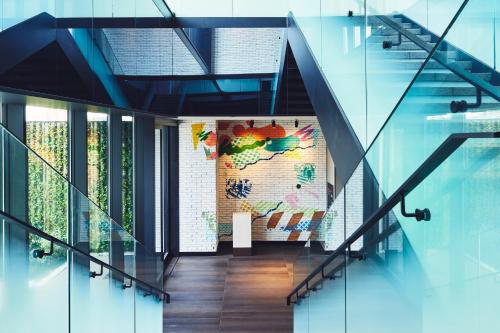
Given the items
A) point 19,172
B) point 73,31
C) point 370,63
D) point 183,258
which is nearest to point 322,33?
point 370,63

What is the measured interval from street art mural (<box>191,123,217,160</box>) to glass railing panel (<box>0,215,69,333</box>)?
9.02m

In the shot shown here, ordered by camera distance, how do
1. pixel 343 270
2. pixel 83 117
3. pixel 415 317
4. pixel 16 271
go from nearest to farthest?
1. pixel 415 317
2. pixel 16 271
3. pixel 343 270
4. pixel 83 117

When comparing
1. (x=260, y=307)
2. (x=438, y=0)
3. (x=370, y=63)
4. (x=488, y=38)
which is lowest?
(x=260, y=307)

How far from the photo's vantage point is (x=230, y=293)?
962cm

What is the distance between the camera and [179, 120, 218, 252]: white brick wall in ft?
41.7

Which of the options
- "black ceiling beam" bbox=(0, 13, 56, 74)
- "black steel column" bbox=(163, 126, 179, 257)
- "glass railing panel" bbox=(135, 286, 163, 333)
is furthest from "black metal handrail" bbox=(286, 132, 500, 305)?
"black steel column" bbox=(163, 126, 179, 257)

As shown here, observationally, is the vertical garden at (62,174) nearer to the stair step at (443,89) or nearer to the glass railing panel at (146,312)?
the glass railing panel at (146,312)

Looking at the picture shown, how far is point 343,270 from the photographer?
4.08 metres

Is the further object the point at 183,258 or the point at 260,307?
the point at 183,258

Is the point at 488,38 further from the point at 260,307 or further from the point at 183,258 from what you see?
the point at 183,258

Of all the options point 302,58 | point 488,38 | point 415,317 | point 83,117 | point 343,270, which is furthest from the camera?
point 302,58

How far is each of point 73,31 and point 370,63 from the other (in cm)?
316

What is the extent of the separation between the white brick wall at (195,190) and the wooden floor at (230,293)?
0.71 m

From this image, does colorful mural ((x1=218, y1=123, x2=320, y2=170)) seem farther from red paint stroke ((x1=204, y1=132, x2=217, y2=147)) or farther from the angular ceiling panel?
the angular ceiling panel
